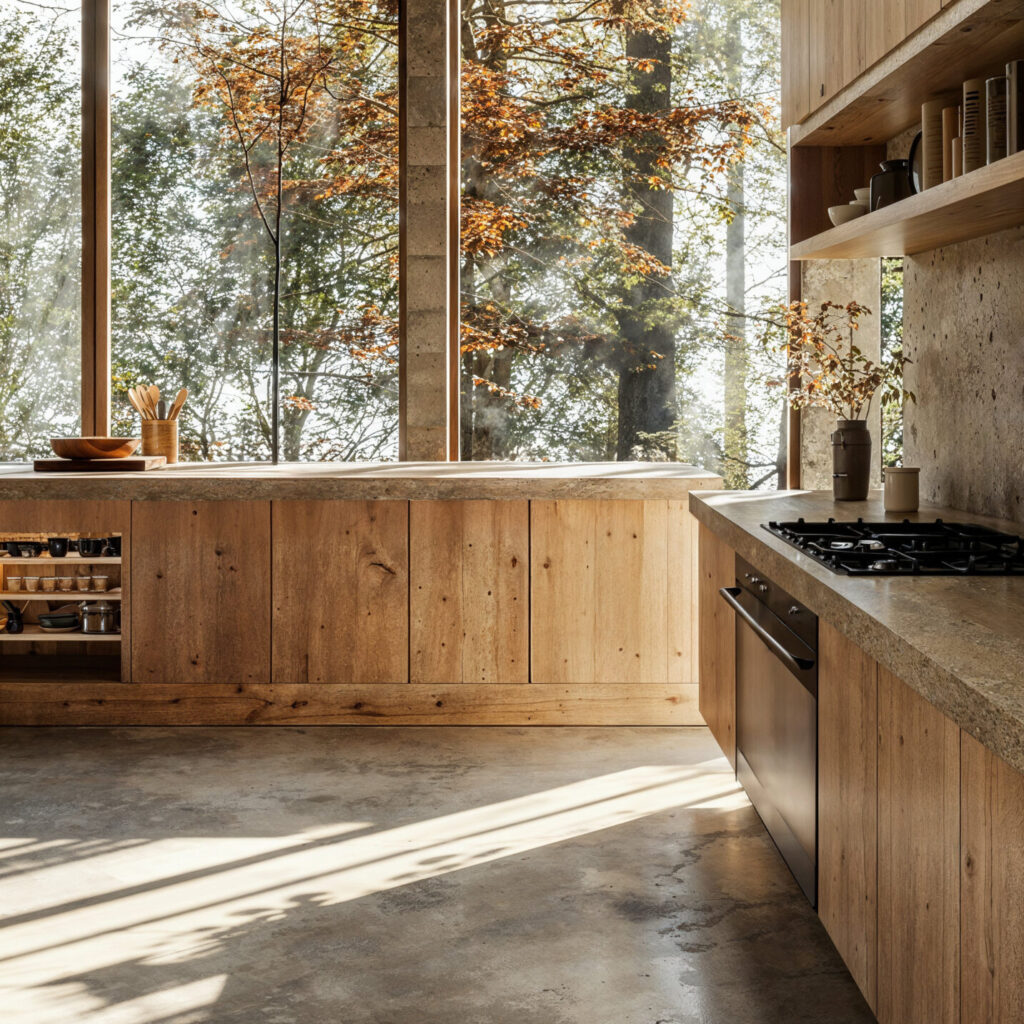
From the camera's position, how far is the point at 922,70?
2.66 m

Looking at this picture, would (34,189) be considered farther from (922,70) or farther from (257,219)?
(922,70)

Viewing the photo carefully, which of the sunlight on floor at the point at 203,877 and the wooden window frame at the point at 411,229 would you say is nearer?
the sunlight on floor at the point at 203,877

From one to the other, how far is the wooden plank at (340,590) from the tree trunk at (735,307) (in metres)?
1.51

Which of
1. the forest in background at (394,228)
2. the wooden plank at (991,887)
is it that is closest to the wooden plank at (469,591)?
the forest in background at (394,228)

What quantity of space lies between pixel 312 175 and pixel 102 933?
10.9 feet

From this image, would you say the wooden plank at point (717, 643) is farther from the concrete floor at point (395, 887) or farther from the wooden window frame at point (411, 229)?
the wooden window frame at point (411, 229)

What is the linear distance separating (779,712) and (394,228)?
3195 mm

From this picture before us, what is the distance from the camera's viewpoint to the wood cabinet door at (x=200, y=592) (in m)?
4.18

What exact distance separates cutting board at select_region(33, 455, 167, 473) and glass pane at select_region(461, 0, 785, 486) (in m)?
1.60

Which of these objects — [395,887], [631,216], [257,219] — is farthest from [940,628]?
[257,219]

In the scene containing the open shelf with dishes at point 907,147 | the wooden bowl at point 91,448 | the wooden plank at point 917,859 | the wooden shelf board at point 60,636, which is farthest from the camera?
the wooden bowl at point 91,448

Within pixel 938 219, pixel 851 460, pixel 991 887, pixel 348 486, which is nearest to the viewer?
pixel 991 887

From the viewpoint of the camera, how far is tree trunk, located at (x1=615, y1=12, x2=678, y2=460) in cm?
490

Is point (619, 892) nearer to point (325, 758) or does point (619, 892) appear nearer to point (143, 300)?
point (325, 758)
